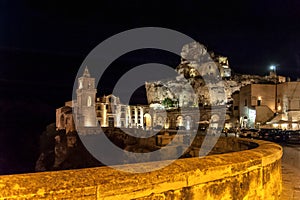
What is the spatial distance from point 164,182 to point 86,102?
55.2m

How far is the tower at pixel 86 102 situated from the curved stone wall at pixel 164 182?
53.3 metres

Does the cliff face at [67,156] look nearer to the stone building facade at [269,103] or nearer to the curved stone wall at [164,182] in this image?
the stone building facade at [269,103]

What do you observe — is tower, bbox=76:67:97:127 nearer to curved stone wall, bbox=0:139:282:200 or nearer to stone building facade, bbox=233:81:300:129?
stone building facade, bbox=233:81:300:129

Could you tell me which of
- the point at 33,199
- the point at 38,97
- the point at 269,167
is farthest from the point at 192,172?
the point at 38,97

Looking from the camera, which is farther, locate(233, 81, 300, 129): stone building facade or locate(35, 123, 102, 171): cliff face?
locate(233, 81, 300, 129): stone building facade

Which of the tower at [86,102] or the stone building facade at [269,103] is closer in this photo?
the stone building facade at [269,103]

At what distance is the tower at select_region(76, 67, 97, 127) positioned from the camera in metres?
55.3

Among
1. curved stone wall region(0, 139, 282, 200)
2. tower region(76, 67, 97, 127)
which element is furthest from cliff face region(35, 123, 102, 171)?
curved stone wall region(0, 139, 282, 200)

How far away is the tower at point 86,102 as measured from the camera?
55.3 metres

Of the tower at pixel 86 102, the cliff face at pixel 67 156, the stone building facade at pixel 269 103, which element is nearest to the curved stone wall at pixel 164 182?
the cliff face at pixel 67 156

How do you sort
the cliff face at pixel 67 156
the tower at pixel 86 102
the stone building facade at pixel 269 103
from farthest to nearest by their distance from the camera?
1. the tower at pixel 86 102
2. the stone building facade at pixel 269 103
3. the cliff face at pixel 67 156

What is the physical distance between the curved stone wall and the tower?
175ft

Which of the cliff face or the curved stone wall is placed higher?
the curved stone wall

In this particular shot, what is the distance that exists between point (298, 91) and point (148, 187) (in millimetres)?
41741
